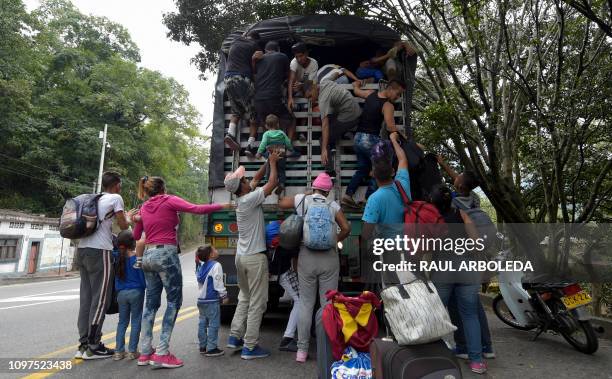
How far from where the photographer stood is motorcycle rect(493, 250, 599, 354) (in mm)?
4473

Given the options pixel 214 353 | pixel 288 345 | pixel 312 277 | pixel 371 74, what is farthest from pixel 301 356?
pixel 371 74

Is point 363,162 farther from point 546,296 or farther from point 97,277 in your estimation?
point 97,277

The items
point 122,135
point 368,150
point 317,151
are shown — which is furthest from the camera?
point 122,135

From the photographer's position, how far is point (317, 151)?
5.52m

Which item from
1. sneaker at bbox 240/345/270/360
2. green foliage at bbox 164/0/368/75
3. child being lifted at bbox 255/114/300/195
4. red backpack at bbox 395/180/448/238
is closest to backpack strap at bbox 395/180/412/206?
red backpack at bbox 395/180/448/238

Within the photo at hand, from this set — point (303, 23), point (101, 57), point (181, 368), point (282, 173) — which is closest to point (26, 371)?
point (181, 368)

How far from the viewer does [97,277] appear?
14.0ft

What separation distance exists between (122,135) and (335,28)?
969 inches

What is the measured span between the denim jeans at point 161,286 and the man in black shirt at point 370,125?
Result: 2.20m

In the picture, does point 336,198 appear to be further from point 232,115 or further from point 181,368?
point 181,368

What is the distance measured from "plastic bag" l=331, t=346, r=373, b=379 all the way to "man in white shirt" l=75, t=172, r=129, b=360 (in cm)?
274

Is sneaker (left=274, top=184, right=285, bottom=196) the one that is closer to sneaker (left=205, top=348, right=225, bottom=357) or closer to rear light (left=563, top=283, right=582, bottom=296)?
sneaker (left=205, top=348, right=225, bottom=357)

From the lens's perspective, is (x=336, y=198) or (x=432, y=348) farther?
(x=336, y=198)

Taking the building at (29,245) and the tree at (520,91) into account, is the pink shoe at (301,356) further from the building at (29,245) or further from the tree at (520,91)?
the building at (29,245)
